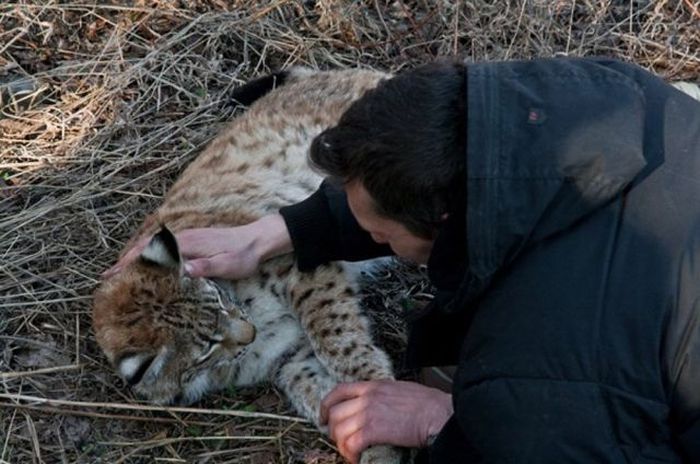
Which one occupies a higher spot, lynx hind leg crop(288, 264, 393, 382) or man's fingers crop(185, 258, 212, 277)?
man's fingers crop(185, 258, 212, 277)

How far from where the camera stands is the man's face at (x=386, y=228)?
8.82 feet

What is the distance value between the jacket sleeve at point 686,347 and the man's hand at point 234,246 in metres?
1.90

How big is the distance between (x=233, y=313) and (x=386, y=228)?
52.4 inches

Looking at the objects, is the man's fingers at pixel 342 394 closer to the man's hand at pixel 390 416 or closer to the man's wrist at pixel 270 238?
the man's hand at pixel 390 416

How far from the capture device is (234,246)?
13.1 feet

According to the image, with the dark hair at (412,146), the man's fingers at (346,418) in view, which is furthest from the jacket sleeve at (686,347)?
the man's fingers at (346,418)

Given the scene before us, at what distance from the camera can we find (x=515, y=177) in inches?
93.4

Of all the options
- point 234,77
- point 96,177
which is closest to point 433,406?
point 96,177

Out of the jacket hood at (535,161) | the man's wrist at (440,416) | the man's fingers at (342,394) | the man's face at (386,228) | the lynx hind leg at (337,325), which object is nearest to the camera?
the jacket hood at (535,161)

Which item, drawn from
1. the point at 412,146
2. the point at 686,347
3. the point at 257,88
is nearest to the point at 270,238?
the point at 257,88

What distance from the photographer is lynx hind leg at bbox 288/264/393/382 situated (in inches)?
155

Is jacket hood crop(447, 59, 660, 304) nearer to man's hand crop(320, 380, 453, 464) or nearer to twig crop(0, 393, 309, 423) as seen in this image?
man's hand crop(320, 380, 453, 464)

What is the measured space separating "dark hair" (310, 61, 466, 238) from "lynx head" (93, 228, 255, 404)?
1.36m

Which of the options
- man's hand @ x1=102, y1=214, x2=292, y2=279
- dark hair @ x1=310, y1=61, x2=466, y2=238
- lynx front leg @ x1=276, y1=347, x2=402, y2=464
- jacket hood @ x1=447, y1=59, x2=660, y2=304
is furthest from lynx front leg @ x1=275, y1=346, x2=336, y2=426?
jacket hood @ x1=447, y1=59, x2=660, y2=304
